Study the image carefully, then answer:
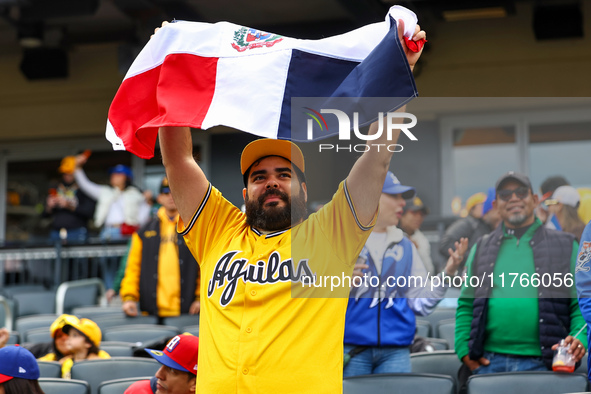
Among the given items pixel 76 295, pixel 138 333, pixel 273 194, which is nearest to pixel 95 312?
pixel 76 295

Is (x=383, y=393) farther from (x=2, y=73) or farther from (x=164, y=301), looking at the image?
(x=2, y=73)

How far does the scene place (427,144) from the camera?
11.4 ft

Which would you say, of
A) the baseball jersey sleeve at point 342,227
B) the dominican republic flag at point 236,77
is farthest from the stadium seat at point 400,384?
the dominican republic flag at point 236,77

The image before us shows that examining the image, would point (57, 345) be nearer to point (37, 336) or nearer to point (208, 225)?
point (37, 336)

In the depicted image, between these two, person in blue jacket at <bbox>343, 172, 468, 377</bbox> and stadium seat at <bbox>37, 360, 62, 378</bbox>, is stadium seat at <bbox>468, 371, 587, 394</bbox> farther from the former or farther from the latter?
stadium seat at <bbox>37, 360, 62, 378</bbox>

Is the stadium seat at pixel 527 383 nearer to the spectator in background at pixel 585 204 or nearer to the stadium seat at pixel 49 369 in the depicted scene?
the spectator in background at pixel 585 204

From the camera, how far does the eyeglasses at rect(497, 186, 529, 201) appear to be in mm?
3705

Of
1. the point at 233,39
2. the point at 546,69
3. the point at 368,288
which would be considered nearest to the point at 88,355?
the point at 368,288

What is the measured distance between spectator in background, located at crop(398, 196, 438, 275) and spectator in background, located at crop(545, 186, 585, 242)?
0.66 m

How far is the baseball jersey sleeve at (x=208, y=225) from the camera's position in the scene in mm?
3016

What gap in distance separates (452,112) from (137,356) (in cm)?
261

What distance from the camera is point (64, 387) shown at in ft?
13.2

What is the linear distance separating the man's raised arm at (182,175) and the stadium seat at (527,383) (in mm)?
1664

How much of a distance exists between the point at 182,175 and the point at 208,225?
0.22 meters
